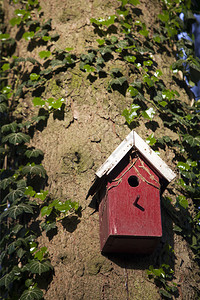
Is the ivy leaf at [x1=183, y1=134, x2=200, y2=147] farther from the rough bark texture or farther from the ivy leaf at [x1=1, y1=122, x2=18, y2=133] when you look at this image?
the ivy leaf at [x1=1, y1=122, x2=18, y2=133]

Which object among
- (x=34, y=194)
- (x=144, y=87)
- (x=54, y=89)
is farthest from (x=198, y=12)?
(x=34, y=194)

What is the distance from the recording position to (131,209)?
2240 millimetres

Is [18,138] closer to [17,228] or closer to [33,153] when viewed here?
[33,153]

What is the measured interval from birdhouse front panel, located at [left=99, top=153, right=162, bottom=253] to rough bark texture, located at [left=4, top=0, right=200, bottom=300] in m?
0.13

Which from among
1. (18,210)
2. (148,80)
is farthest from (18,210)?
(148,80)

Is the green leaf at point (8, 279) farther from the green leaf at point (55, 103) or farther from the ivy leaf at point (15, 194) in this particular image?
the green leaf at point (55, 103)

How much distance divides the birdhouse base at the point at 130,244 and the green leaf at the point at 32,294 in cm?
44

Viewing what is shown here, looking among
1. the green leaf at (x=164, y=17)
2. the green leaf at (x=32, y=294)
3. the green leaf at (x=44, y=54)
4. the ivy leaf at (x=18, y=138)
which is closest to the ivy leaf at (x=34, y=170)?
the ivy leaf at (x=18, y=138)

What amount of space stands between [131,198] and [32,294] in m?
0.80

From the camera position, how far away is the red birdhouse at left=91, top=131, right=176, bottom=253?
2211 millimetres

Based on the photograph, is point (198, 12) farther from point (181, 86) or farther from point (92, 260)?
point (92, 260)

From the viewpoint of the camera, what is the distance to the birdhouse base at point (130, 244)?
87.6 inches

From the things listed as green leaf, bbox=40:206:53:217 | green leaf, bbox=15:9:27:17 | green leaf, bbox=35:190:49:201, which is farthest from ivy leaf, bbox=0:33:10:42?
green leaf, bbox=40:206:53:217

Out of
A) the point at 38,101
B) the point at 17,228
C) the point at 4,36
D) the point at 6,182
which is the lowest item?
the point at 17,228
